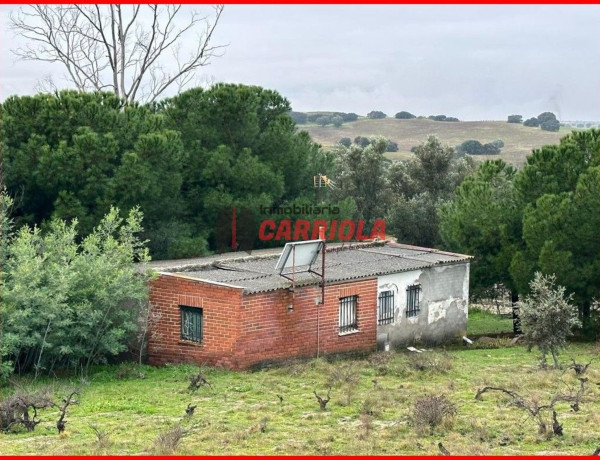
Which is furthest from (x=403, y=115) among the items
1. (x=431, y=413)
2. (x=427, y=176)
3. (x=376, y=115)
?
(x=431, y=413)

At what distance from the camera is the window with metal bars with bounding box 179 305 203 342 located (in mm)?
24172

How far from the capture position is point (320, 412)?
18.8 m

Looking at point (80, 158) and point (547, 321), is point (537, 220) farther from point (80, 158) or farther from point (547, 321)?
point (80, 158)

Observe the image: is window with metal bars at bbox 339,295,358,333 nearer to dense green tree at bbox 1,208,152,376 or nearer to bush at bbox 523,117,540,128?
dense green tree at bbox 1,208,152,376

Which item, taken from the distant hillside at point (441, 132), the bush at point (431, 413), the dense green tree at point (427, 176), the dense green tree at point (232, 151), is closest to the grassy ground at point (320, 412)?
the bush at point (431, 413)

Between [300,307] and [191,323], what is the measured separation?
2.89 m

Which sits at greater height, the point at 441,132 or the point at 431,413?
the point at 441,132

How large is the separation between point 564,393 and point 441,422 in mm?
5254

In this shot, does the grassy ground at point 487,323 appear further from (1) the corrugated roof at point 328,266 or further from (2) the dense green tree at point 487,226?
(1) the corrugated roof at point 328,266

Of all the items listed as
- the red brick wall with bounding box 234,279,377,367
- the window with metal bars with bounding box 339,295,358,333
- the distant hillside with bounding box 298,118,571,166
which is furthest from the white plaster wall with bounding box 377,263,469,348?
the distant hillside with bounding box 298,118,571,166

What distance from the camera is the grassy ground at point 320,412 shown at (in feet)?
51.9

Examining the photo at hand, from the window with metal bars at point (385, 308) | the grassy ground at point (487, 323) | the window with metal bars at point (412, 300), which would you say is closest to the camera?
the window with metal bars at point (385, 308)

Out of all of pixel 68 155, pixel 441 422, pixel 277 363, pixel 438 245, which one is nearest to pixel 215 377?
pixel 277 363

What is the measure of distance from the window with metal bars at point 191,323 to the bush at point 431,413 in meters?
8.10
